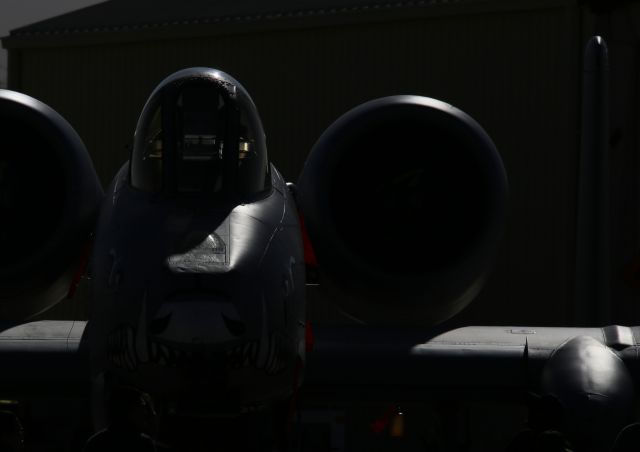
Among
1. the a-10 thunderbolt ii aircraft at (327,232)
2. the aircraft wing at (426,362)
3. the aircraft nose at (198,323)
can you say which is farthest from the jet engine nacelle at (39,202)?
the aircraft nose at (198,323)

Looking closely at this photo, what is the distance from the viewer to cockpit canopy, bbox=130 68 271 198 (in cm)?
698

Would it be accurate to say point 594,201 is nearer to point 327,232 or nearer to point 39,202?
point 327,232

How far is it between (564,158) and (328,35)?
4.35m

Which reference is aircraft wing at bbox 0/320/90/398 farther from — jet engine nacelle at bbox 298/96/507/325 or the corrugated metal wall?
the corrugated metal wall

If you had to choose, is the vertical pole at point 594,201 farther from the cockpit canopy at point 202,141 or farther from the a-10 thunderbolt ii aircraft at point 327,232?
the cockpit canopy at point 202,141

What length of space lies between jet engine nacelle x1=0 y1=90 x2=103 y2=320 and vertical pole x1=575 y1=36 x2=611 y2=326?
4050mm

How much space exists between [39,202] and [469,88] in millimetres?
10470

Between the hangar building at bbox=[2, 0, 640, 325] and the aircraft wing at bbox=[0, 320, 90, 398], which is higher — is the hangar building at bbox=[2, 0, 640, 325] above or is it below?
above

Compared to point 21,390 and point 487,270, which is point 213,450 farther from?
point 487,270

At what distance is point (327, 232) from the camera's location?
844 cm

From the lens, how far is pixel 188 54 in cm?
2011

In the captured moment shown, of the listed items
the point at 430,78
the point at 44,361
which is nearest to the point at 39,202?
the point at 44,361

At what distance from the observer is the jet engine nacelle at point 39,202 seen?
8.34 meters

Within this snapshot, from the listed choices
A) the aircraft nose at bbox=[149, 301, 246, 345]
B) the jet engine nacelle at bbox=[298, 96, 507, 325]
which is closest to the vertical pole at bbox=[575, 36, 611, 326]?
the jet engine nacelle at bbox=[298, 96, 507, 325]
